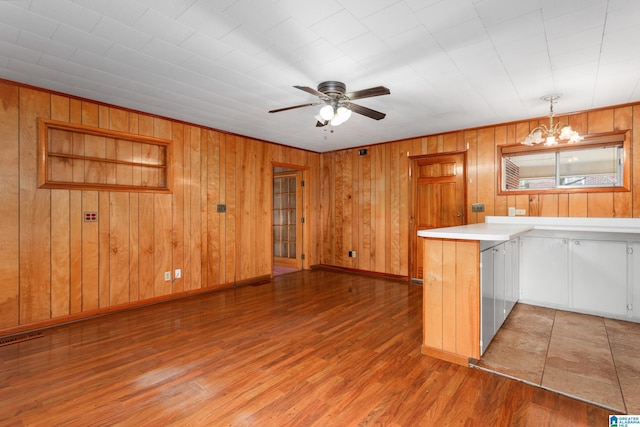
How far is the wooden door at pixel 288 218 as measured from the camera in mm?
6438

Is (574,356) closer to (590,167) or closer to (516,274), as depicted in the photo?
(516,274)

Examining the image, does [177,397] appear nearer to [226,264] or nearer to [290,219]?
[226,264]

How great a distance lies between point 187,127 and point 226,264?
2198mm

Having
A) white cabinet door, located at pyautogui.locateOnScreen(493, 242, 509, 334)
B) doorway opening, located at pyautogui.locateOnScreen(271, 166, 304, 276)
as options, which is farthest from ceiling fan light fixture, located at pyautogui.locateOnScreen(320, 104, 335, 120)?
doorway opening, located at pyautogui.locateOnScreen(271, 166, 304, 276)

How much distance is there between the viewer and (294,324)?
330 cm

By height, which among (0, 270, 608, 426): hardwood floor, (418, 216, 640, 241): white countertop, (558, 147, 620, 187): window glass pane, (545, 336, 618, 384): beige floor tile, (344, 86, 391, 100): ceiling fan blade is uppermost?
(344, 86, 391, 100): ceiling fan blade

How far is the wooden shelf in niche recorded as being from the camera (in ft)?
10.9

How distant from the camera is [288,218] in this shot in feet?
22.0

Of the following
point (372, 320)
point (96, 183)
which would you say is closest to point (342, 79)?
point (372, 320)

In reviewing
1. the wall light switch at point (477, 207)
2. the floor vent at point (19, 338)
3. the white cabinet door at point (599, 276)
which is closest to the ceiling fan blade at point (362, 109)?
the wall light switch at point (477, 207)

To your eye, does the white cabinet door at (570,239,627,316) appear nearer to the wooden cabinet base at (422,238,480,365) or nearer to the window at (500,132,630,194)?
the window at (500,132,630,194)

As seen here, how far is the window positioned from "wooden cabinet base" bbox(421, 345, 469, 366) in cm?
294

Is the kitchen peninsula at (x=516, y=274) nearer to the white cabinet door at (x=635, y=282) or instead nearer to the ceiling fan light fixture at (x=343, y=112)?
the white cabinet door at (x=635, y=282)

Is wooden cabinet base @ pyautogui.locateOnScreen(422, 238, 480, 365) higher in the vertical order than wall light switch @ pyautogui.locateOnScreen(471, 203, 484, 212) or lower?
lower
